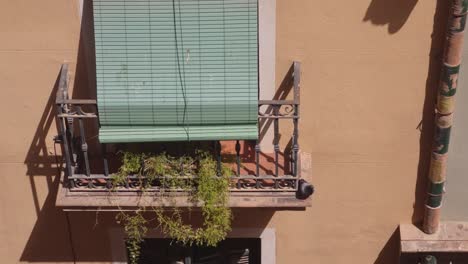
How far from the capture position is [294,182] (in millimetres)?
6297

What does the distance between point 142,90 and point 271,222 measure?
221 centimetres

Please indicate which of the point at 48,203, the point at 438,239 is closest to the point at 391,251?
the point at 438,239

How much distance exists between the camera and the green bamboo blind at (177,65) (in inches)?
229

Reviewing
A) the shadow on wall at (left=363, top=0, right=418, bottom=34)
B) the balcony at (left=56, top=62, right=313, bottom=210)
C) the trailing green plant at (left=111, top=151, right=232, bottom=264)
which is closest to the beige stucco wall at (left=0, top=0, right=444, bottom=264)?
the shadow on wall at (left=363, top=0, right=418, bottom=34)

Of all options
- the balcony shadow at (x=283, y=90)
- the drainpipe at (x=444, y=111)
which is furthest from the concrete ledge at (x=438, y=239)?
the balcony shadow at (x=283, y=90)

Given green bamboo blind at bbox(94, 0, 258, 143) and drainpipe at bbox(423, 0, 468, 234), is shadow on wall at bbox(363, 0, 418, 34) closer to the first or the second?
drainpipe at bbox(423, 0, 468, 234)

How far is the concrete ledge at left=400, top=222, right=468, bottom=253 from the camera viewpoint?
6.90 metres

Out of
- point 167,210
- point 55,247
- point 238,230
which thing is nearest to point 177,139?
point 167,210

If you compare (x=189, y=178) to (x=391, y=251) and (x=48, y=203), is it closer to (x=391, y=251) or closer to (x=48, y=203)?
(x=48, y=203)

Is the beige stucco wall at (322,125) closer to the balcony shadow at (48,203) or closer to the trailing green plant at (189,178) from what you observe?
the balcony shadow at (48,203)

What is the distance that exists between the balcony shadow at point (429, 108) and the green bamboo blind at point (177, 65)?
1730 mm

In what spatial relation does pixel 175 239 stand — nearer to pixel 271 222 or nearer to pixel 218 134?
A: pixel 271 222

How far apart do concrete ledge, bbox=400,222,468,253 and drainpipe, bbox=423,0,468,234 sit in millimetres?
90

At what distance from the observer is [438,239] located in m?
6.95
